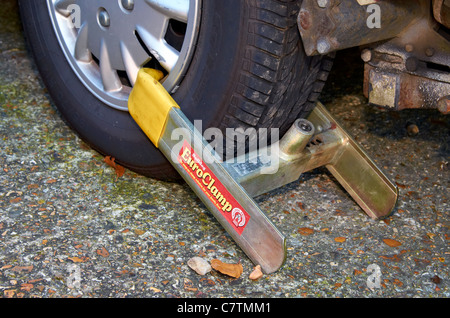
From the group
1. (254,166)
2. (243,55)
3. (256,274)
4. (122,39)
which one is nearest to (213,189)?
(254,166)

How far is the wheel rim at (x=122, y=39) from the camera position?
2146mm

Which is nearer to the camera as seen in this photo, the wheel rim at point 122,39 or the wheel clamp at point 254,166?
the wheel clamp at point 254,166

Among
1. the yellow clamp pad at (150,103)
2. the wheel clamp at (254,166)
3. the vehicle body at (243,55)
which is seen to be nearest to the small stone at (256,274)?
the wheel clamp at (254,166)

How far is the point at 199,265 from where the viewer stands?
6.79 feet

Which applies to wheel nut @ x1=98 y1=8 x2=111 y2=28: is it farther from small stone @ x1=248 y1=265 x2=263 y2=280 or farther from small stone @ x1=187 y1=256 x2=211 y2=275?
small stone @ x1=248 y1=265 x2=263 y2=280

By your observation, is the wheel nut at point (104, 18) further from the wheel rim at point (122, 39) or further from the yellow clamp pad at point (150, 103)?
the yellow clamp pad at point (150, 103)

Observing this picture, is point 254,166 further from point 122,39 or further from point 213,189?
point 122,39

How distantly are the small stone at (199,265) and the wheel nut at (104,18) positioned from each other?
91 centimetres

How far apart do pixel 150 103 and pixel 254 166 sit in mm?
425

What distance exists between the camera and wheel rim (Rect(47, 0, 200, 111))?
2.15 metres
